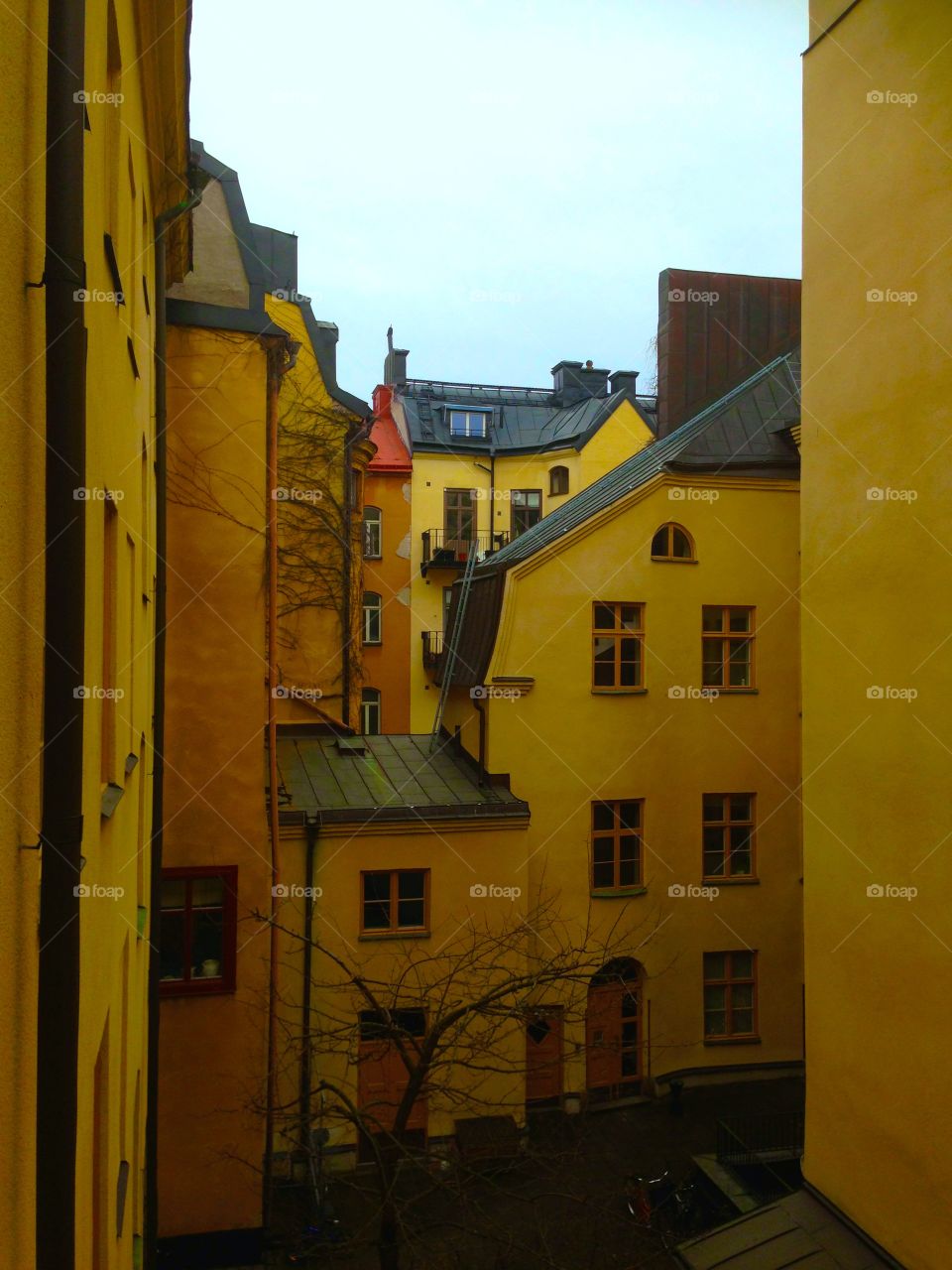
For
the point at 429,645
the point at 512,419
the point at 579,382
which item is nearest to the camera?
the point at 429,645

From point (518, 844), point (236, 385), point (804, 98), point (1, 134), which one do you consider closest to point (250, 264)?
point (236, 385)

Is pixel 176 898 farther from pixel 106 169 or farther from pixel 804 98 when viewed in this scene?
pixel 804 98

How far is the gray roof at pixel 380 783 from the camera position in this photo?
48.5ft

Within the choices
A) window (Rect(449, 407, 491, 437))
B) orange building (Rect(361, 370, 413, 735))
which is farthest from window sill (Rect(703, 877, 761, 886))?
window (Rect(449, 407, 491, 437))

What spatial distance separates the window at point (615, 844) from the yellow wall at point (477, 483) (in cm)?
1448

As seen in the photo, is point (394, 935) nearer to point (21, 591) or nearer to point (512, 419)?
point (21, 591)

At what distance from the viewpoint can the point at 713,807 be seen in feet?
56.6

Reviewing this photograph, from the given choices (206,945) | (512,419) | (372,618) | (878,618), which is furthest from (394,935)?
(512,419)

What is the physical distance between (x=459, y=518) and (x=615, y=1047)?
18964mm

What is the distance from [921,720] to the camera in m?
8.79

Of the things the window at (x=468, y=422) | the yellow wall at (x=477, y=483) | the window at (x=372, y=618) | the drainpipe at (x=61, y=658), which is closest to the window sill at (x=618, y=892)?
the drainpipe at (x=61, y=658)

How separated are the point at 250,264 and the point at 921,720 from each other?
890cm

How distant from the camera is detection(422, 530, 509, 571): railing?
3091 centimetres

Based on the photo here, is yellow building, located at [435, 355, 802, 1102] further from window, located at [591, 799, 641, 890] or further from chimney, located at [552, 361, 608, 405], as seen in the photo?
chimney, located at [552, 361, 608, 405]
